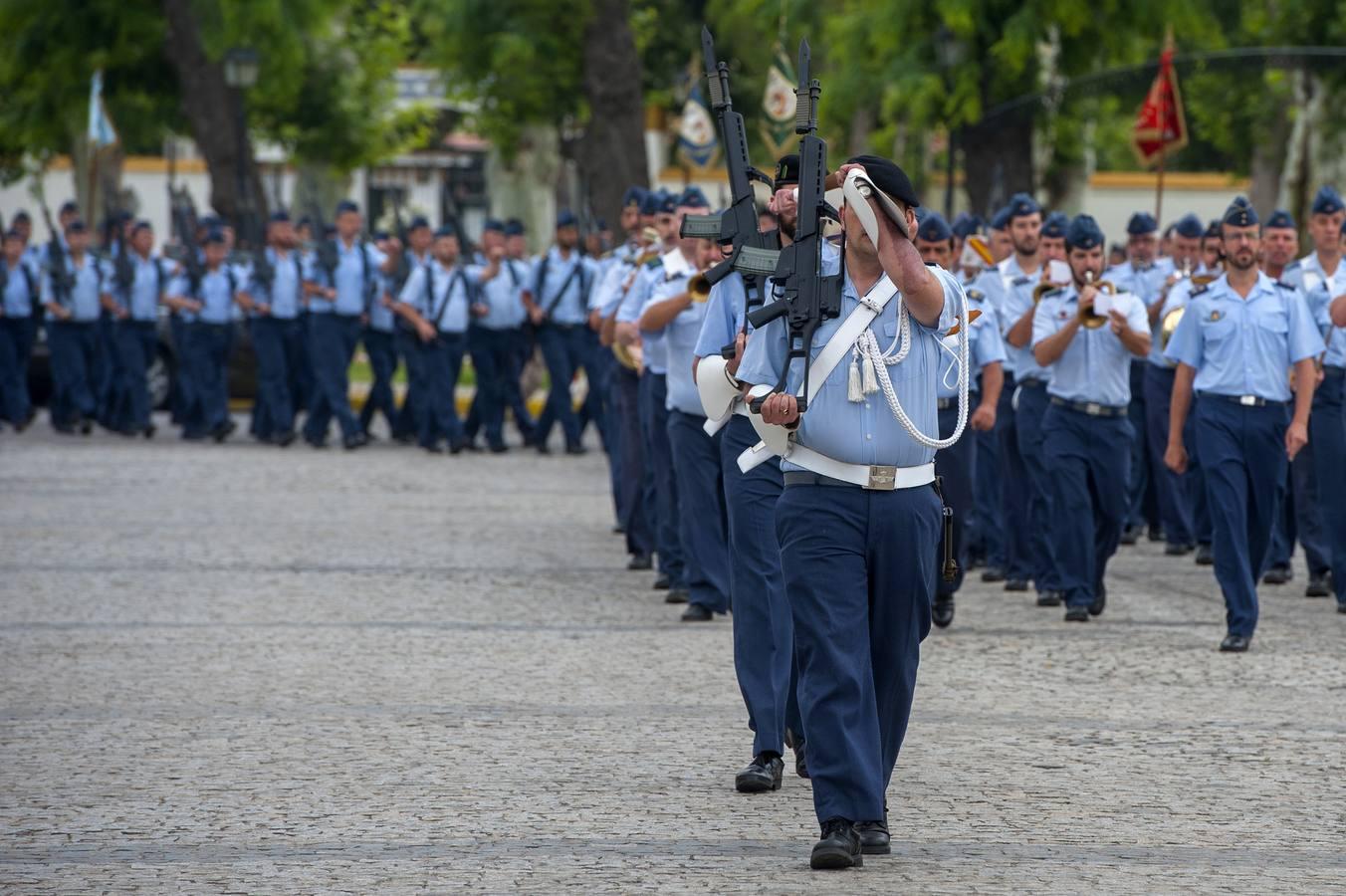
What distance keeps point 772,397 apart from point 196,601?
6359mm

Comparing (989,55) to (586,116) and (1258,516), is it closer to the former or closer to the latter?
(586,116)

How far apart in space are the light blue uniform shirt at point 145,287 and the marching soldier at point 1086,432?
13.8 metres

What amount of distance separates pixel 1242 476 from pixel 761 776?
4.25m

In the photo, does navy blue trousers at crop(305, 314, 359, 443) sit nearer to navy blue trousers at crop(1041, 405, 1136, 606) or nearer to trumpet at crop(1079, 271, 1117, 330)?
navy blue trousers at crop(1041, 405, 1136, 606)

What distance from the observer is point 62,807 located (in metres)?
7.35

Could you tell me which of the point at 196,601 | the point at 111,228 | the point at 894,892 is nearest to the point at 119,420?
the point at 111,228

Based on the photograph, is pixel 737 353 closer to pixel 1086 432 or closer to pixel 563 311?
pixel 1086 432

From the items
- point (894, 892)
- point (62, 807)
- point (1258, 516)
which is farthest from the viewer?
point (1258, 516)

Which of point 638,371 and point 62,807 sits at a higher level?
point 638,371

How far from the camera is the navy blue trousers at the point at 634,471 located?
45.3ft

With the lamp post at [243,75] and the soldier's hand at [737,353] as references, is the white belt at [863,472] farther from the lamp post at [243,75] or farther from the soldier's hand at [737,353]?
the lamp post at [243,75]

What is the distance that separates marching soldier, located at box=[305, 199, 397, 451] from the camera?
22.5 meters

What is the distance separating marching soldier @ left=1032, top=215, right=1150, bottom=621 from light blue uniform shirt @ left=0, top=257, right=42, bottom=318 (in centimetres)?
1529

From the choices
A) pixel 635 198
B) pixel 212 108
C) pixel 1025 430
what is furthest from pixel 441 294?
pixel 212 108
